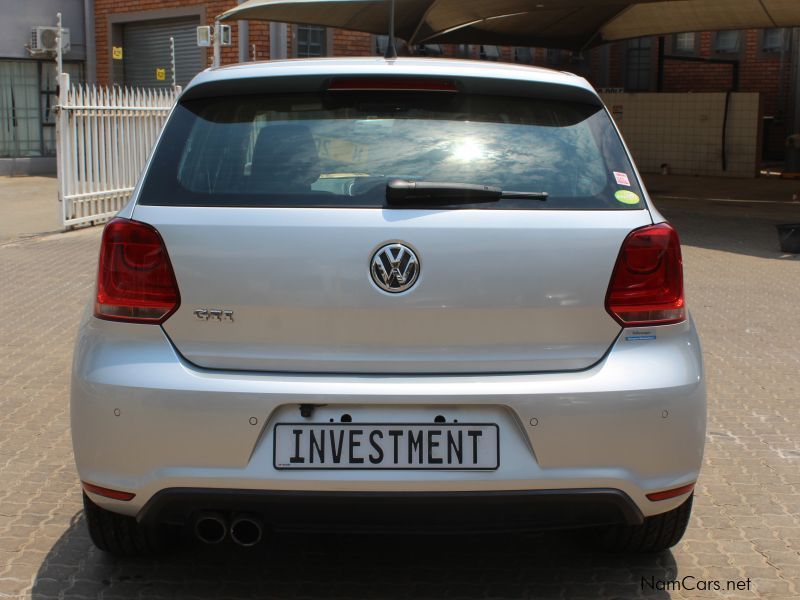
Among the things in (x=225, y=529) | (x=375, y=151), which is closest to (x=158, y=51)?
(x=375, y=151)

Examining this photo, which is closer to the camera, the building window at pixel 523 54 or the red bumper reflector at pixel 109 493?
the red bumper reflector at pixel 109 493

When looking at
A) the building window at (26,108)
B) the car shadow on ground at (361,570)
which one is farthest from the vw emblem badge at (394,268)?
the building window at (26,108)

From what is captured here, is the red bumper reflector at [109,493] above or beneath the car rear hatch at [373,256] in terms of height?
beneath

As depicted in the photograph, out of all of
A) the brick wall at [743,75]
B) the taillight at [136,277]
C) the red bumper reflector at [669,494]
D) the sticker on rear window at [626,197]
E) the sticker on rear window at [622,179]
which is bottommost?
the red bumper reflector at [669,494]

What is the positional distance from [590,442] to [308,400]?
753 millimetres

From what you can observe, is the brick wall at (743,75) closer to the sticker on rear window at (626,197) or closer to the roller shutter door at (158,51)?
the roller shutter door at (158,51)

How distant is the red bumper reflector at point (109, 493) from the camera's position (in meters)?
3.16

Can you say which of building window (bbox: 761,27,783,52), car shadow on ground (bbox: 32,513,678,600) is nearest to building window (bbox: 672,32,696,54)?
building window (bbox: 761,27,783,52)

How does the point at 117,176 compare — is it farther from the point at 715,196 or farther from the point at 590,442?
the point at 590,442

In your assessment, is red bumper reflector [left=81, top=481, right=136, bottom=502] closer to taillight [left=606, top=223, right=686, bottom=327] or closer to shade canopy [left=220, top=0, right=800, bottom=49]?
taillight [left=606, top=223, right=686, bottom=327]

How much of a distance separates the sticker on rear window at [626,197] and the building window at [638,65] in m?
27.1

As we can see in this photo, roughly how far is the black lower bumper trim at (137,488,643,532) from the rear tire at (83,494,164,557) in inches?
17.9

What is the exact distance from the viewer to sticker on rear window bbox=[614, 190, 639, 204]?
326cm

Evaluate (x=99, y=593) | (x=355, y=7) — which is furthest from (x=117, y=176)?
(x=99, y=593)
